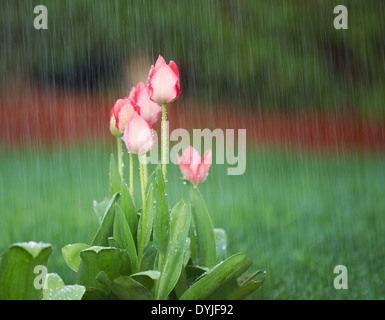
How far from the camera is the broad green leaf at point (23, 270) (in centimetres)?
95

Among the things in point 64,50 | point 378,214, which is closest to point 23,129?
point 64,50

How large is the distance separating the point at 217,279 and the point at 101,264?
0.77 ft

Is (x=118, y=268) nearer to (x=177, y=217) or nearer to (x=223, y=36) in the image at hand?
(x=177, y=217)

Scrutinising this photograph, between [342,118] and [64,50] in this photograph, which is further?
[342,118]

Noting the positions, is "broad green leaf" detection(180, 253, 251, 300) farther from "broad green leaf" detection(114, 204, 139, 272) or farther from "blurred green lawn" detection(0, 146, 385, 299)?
"blurred green lawn" detection(0, 146, 385, 299)

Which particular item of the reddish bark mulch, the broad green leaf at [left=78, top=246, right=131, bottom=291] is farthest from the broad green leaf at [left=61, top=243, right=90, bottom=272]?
the reddish bark mulch

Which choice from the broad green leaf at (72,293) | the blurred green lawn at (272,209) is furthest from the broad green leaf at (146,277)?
the blurred green lawn at (272,209)

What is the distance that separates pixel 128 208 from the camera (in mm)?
1196

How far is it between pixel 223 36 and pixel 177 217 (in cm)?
448

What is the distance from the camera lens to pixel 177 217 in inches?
46.3

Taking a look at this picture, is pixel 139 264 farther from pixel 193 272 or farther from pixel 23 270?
pixel 23 270

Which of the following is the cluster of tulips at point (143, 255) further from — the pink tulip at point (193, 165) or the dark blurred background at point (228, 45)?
the dark blurred background at point (228, 45)

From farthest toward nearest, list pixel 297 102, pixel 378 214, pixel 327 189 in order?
pixel 297 102, pixel 327 189, pixel 378 214

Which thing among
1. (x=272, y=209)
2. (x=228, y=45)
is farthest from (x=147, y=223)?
(x=228, y=45)
